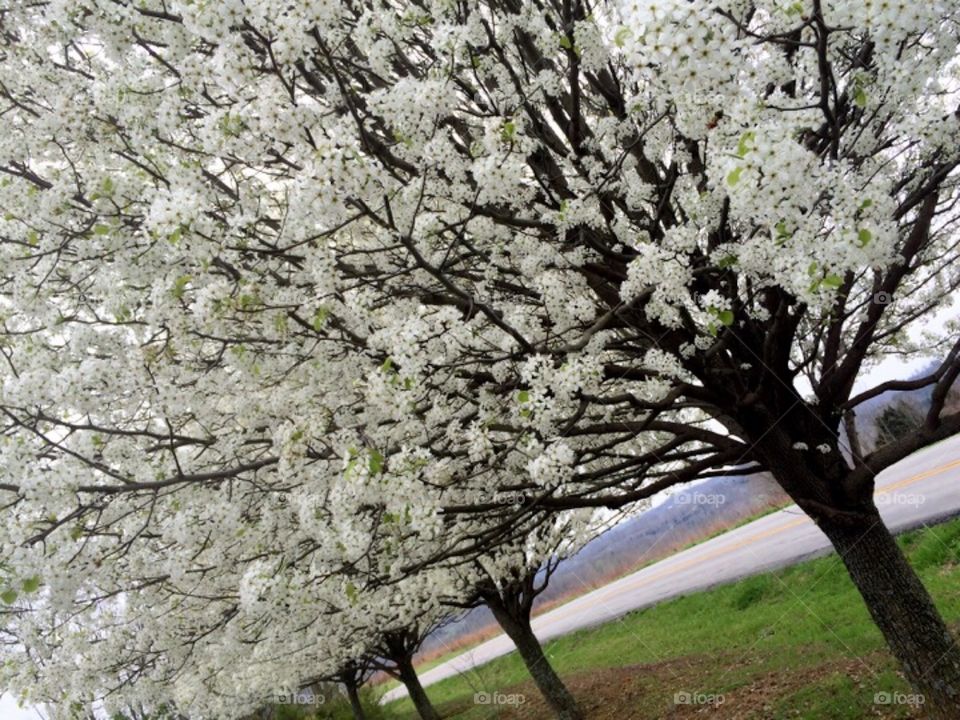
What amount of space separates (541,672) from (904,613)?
6.60m

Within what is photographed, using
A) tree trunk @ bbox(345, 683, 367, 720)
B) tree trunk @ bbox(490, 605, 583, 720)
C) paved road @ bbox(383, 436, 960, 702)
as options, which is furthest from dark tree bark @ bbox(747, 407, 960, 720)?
tree trunk @ bbox(345, 683, 367, 720)

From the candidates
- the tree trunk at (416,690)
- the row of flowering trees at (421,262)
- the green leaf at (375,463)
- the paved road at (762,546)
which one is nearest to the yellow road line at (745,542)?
the paved road at (762,546)

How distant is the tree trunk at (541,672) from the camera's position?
11.1m

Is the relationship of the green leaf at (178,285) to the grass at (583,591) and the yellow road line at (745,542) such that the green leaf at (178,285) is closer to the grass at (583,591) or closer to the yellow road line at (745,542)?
the yellow road line at (745,542)

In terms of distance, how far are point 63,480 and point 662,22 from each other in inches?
165

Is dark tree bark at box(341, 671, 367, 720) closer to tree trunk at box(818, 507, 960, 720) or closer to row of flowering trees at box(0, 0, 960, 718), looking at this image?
row of flowering trees at box(0, 0, 960, 718)

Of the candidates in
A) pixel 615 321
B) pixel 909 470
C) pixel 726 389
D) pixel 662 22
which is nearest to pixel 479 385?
pixel 615 321

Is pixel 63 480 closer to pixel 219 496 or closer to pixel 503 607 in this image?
pixel 219 496

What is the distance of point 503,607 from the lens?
11.6 metres

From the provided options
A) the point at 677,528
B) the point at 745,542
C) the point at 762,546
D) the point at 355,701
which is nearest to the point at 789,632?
the point at 762,546

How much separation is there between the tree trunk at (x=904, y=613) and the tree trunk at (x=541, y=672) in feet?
20.3

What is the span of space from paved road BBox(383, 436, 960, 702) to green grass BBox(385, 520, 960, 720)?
3.24ft

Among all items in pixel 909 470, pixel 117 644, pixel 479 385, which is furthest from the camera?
pixel 909 470

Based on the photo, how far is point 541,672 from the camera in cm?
1120
